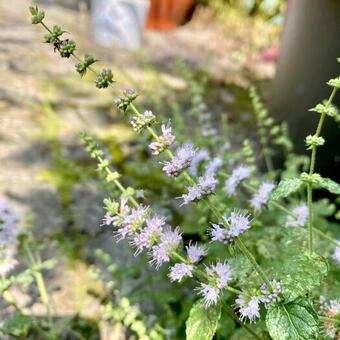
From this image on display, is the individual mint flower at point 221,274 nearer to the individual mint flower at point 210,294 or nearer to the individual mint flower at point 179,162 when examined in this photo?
the individual mint flower at point 210,294

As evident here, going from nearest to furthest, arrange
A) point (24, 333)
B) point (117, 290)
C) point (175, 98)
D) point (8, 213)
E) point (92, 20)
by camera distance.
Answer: point (8, 213)
point (24, 333)
point (117, 290)
point (175, 98)
point (92, 20)

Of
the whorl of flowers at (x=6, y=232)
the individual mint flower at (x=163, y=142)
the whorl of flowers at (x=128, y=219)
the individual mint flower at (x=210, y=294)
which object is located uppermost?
the individual mint flower at (x=163, y=142)

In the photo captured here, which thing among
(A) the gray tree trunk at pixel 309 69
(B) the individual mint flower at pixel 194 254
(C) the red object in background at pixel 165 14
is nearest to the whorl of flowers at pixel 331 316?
(B) the individual mint flower at pixel 194 254

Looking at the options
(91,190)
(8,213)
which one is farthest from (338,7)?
(8,213)

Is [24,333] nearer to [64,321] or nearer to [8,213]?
[64,321]

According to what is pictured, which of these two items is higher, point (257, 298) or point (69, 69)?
point (257, 298)

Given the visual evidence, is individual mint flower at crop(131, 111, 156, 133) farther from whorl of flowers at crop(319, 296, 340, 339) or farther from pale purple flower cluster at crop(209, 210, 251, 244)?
whorl of flowers at crop(319, 296, 340, 339)

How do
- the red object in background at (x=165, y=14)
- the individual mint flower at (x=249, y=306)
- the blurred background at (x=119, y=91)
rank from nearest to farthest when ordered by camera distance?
the individual mint flower at (x=249, y=306) → the blurred background at (x=119, y=91) → the red object in background at (x=165, y=14)
